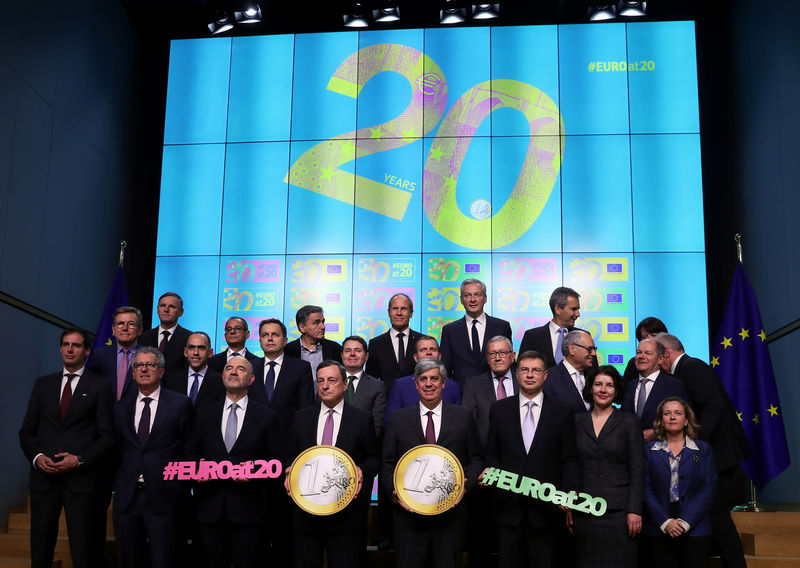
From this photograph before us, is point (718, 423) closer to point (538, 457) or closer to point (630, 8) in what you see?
point (538, 457)

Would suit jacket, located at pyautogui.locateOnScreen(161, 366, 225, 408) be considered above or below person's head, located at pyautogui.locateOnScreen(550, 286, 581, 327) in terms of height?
below

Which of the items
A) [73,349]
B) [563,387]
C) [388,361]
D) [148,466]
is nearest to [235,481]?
[148,466]

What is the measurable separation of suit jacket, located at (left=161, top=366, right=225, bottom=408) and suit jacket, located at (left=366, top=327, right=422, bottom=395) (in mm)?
1076

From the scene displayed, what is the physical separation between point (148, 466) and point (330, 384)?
1128 millimetres

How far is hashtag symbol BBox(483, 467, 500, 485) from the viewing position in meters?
4.55

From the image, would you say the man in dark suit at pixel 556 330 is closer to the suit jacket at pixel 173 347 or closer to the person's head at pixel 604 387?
the person's head at pixel 604 387

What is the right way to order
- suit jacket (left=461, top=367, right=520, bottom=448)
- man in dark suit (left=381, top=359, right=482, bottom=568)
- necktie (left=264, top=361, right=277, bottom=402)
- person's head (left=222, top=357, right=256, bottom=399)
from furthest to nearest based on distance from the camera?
1. necktie (left=264, top=361, right=277, bottom=402)
2. suit jacket (left=461, top=367, right=520, bottom=448)
3. person's head (left=222, top=357, right=256, bottom=399)
4. man in dark suit (left=381, top=359, right=482, bottom=568)

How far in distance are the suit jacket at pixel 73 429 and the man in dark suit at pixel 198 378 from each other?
548 mm

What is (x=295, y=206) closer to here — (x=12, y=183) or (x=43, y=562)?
(x=12, y=183)

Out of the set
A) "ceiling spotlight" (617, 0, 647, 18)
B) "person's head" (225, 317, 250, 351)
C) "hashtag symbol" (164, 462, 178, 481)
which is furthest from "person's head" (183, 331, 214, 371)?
"ceiling spotlight" (617, 0, 647, 18)

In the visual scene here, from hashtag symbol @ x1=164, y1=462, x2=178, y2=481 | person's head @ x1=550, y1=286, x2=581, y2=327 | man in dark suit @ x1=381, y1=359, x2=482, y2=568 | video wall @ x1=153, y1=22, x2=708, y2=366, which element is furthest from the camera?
Result: video wall @ x1=153, y1=22, x2=708, y2=366

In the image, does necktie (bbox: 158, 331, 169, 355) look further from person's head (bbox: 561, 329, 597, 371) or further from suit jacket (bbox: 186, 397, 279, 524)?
person's head (bbox: 561, 329, 597, 371)

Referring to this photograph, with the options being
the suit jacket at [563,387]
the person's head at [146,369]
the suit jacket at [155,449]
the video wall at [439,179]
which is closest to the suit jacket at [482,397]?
the suit jacket at [563,387]

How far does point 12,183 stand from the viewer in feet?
24.7
